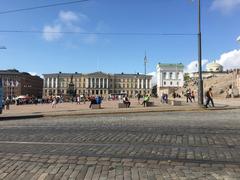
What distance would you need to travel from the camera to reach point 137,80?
650 feet

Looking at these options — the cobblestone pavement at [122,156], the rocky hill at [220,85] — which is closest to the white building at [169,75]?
the rocky hill at [220,85]

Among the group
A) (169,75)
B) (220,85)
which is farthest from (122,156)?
(169,75)

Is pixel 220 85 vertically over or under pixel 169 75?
under

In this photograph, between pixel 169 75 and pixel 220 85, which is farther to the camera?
pixel 169 75

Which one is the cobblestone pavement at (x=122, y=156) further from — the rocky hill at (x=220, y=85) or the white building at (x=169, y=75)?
the white building at (x=169, y=75)

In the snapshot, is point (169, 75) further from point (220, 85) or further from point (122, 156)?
point (122, 156)

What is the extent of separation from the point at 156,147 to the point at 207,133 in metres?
3.43

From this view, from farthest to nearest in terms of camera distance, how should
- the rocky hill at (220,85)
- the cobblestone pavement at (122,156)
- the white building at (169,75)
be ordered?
the white building at (169,75)
the rocky hill at (220,85)
the cobblestone pavement at (122,156)

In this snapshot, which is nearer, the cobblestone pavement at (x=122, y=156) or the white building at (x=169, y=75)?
the cobblestone pavement at (x=122, y=156)

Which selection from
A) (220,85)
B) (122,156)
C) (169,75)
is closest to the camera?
(122,156)

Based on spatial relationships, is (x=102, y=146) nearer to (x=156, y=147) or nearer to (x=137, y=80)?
(x=156, y=147)

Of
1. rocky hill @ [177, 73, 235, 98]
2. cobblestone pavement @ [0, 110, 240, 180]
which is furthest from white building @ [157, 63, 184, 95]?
cobblestone pavement @ [0, 110, 240, 180]

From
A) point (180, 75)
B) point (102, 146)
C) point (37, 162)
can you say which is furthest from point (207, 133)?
point (180, 75)

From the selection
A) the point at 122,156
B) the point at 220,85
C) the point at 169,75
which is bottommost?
the point at 122,156
